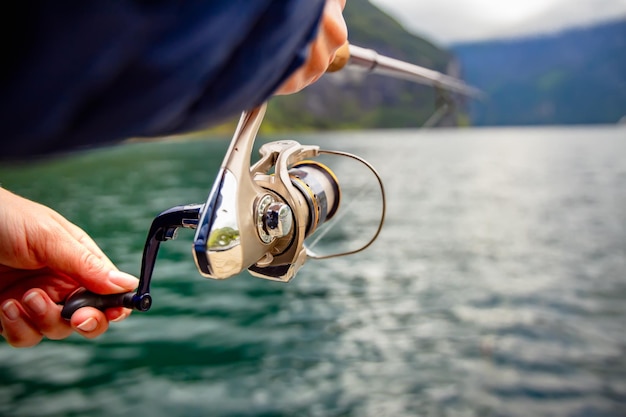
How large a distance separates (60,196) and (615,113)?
197 metres

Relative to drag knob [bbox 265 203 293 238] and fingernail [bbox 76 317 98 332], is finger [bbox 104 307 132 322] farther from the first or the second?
drag knob [bbox 265 203 293 238]

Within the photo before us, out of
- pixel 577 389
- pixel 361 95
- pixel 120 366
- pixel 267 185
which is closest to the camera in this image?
pixel 267 185

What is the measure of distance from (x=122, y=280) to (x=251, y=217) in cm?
56

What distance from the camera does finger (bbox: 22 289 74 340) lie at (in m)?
1.50

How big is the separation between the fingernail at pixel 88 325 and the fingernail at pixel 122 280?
5.5 inches

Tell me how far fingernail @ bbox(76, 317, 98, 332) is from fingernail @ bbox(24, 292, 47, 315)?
0.41 ft

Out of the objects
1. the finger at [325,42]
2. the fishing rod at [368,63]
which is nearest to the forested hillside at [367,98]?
the fishing rod at [368,63]

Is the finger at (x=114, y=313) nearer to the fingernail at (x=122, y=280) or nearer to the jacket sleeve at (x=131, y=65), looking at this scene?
the fingernail at (x=122, y=280)

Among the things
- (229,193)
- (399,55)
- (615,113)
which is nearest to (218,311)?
(229,193)

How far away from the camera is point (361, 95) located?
15300 cm

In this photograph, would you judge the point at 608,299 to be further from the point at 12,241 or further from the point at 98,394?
the point at 12,241

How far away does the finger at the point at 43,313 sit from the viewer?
1.50m

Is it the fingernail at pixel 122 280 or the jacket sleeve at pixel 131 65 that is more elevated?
the jacket sleeve at pixel 131 65

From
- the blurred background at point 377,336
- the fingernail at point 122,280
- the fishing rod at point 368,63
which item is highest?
the fishing rod at point 368,63
